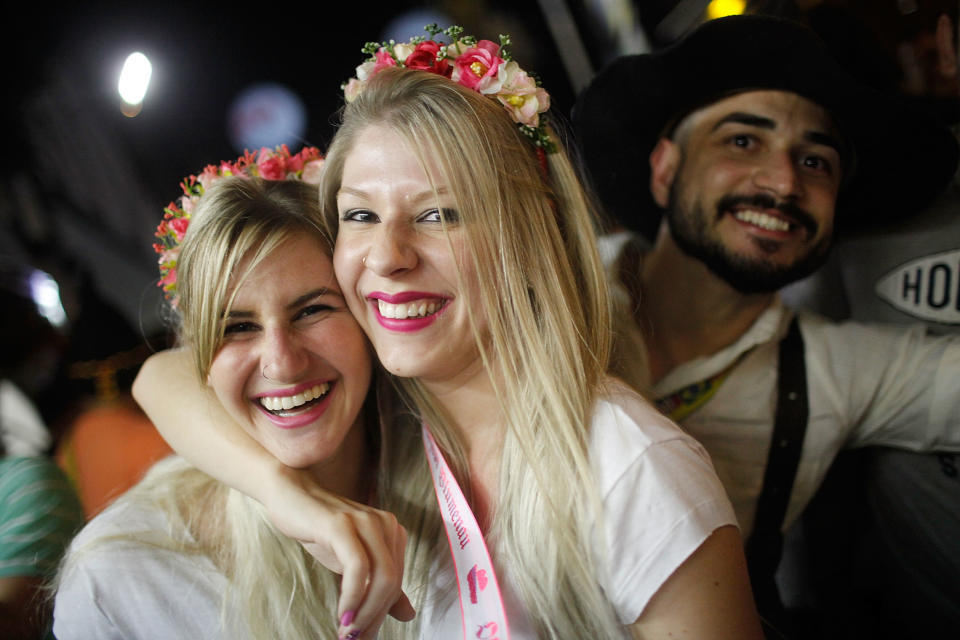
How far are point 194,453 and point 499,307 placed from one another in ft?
1.93

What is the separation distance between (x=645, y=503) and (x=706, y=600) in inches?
5.6

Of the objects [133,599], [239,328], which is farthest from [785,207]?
[133,599]

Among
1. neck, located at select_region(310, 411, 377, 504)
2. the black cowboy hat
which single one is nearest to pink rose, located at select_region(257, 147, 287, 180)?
neck, located at select_region(310, 411, 377, 504)

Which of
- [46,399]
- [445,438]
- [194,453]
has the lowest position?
[445,438]

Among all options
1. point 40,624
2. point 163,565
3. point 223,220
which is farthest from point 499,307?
point 40,624

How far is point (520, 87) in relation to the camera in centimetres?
97

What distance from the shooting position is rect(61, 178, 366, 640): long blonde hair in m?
0.96

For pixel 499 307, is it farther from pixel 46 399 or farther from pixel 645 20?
pixel 46 399

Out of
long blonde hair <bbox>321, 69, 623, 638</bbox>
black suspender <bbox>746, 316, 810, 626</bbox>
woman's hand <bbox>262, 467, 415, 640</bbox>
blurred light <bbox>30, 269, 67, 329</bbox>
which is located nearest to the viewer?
woman's hand <bbox>262, 467, 415, 640</bbox>

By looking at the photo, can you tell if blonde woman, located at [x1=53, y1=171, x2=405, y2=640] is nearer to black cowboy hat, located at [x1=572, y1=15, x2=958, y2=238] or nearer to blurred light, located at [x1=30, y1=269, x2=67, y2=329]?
blurred light, located at [x1=30, y1=269, x2=67, y2=329]

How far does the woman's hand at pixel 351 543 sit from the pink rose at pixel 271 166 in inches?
20.5

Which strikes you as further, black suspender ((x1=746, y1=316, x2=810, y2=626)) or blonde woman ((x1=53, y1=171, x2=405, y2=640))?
black suspender ((x1=746, y1=316, x2=810, y2=626))

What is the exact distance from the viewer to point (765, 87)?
1.12 meters

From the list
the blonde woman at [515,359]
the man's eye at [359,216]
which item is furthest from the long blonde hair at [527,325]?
the man's eye at [359,216]
